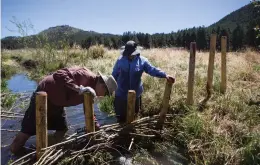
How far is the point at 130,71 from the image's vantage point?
471 cm

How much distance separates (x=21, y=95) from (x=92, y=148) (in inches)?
187

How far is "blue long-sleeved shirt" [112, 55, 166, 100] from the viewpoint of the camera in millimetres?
4688

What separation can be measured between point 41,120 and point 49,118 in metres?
1.30

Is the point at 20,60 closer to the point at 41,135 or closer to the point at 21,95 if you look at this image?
the point at 21,95

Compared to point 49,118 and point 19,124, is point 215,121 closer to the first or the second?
point 49,118

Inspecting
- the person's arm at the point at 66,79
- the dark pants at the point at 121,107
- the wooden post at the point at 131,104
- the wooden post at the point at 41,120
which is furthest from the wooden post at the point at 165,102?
the wooden post at the point at 41,120

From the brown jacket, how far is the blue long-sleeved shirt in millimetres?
981

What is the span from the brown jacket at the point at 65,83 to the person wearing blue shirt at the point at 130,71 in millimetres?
989

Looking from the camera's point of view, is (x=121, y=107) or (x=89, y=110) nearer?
(x=89, y=110)

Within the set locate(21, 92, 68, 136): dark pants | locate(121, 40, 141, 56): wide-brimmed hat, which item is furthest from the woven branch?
locate(121, 40, 141, 56): wide-brimmed hat

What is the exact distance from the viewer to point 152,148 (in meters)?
4.48

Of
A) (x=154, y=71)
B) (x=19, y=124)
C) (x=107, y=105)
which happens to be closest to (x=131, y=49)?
(x=154, y=71)

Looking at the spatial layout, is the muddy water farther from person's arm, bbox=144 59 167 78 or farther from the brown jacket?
person's arm, bbox=144 59 167 78

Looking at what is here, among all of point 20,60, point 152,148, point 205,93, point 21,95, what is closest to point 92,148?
point 152,148
